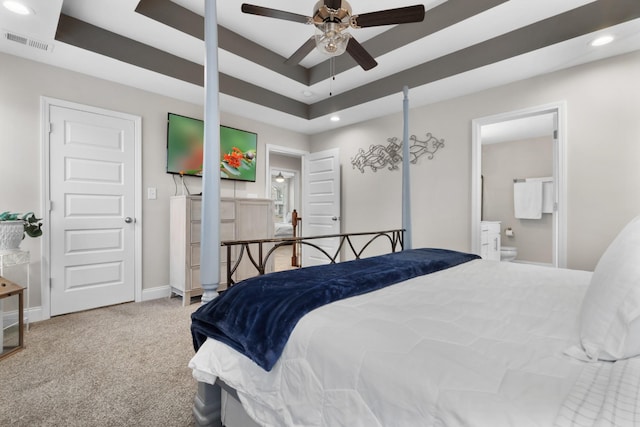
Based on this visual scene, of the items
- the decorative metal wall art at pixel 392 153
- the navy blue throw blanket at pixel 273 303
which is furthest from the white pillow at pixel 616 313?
the decorative metal wall art at pixel 392 153

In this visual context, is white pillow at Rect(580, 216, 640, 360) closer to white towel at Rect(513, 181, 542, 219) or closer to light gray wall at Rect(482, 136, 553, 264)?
white towel at Rect(513, 181, 542, 219)

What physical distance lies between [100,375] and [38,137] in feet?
7.55

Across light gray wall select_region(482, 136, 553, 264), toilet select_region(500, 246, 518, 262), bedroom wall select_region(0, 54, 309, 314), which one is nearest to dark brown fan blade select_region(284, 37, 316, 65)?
bedroom wall select_region(0, 54, 309, 314)

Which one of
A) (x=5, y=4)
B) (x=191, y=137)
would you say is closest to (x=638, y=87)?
(x=191, y=137)

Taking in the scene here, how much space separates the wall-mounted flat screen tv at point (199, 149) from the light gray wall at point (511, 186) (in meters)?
4.64

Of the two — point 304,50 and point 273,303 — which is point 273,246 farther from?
point 304,50

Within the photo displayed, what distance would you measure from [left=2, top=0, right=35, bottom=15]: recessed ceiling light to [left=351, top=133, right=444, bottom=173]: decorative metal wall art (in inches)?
140

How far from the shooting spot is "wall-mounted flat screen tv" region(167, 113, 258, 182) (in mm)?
3580

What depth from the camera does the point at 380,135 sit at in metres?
4.24

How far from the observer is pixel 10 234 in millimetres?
2342

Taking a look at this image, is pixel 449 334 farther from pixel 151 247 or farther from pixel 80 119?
pixel 80 119

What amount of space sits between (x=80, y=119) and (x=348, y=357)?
3.54 m

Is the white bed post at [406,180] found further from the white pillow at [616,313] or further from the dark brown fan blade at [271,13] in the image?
the white pillow at [616,313]

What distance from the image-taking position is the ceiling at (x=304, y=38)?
7.64ft
